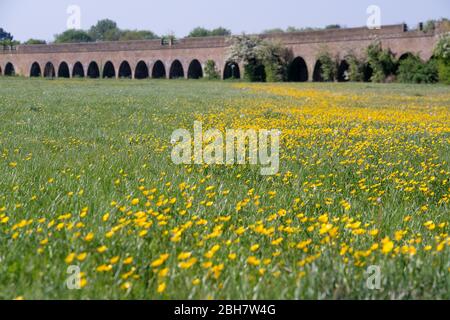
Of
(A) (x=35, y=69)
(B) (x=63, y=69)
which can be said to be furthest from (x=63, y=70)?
(A) (x=35, y=69)

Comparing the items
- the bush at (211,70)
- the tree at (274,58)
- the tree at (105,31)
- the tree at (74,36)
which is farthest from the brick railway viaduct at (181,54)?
the tree at (105,31)

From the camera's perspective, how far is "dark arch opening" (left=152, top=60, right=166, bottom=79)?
6976 cm

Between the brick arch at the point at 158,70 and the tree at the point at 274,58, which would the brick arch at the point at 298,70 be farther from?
the brick arch at the point at 158,70

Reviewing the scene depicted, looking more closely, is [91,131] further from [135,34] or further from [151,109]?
[135,34]

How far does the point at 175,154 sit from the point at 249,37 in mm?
51361

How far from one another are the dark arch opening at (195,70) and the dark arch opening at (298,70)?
44.0 feet

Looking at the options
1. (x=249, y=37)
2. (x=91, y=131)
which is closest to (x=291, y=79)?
(x=249, y=37)

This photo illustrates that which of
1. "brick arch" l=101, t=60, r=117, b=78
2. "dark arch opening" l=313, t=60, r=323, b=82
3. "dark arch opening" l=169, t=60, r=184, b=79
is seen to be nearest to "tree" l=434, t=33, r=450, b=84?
"dark arch opening" l=313, t=60, r=323, b=82

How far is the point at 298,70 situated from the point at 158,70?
68.3 ft

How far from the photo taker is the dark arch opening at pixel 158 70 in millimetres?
69762

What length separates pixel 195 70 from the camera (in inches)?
2640

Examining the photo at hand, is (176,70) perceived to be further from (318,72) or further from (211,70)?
(318,72)

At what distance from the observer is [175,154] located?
6.95 meters
